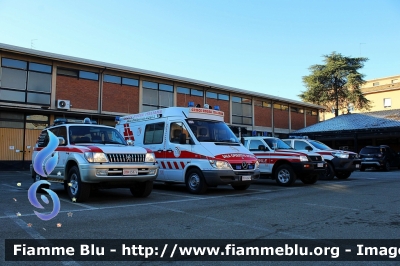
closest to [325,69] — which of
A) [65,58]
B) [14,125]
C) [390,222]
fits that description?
[65,58]

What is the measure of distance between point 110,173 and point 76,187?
107cm

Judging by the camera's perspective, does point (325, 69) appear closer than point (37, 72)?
No

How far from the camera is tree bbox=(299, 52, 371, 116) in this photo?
4550cm

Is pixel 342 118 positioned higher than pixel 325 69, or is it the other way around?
pixel 325 69

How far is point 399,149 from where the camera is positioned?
36000 mm

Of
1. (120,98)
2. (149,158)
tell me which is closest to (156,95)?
(120,98)

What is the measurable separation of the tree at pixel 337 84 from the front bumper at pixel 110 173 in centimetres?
4244

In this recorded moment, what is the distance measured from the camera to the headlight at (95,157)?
7.94 meters

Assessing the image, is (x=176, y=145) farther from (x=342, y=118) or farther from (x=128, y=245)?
(x=342, y=118)

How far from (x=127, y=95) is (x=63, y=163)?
1668 centimetres

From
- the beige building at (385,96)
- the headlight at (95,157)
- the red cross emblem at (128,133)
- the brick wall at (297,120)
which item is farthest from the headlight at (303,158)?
the beige building at (385,96)

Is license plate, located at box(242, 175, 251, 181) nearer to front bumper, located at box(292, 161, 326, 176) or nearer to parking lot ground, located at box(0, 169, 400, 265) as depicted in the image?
parking lot ground, located at box(0, 169, 400, 265)

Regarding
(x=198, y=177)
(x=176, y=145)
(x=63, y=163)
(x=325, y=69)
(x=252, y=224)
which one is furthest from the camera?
(x=325, y=69)

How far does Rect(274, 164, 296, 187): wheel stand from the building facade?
4.33 metres
